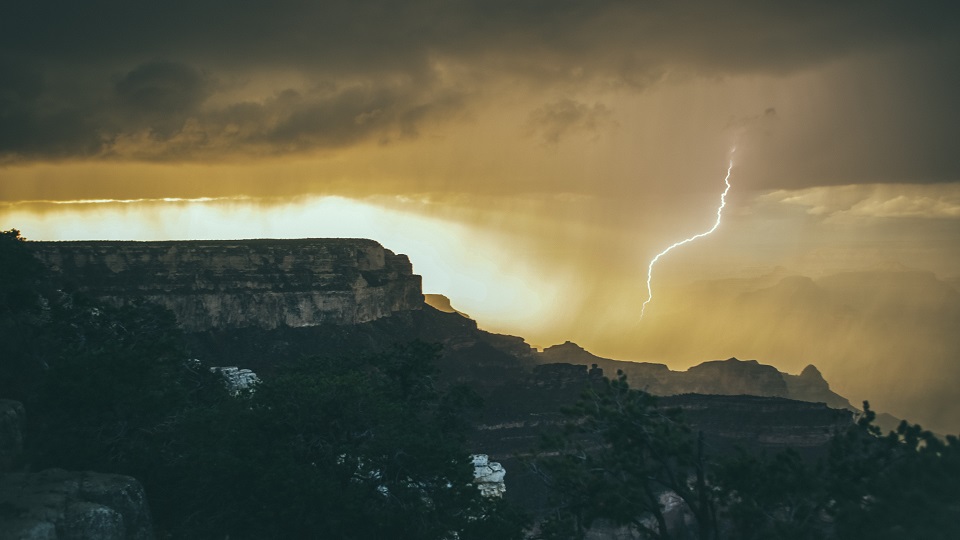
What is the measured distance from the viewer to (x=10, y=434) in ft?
152

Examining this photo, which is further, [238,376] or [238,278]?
[238,278]

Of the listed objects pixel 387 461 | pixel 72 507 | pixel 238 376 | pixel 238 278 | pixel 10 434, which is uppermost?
pixel 238 278

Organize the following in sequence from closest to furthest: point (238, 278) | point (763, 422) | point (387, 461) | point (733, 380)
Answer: point (387, 461), point (763, 422), point (238, 278), point (733, 380)

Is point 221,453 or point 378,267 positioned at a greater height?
point 378,267

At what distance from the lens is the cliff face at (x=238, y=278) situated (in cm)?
10838

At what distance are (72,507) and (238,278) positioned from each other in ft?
275

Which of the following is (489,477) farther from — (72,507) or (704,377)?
(704,377)

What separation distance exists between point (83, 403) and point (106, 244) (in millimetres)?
70443

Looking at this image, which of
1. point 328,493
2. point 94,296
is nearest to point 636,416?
point 328,493

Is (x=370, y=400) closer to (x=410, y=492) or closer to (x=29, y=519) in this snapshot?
(x=410, y=492)

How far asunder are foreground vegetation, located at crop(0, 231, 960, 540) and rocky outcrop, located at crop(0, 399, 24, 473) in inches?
33.5

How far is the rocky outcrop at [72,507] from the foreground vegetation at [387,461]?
400 centimetres

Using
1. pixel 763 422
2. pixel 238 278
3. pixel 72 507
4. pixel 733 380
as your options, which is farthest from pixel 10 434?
pixel 733 380

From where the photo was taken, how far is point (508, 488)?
83.8 meters
